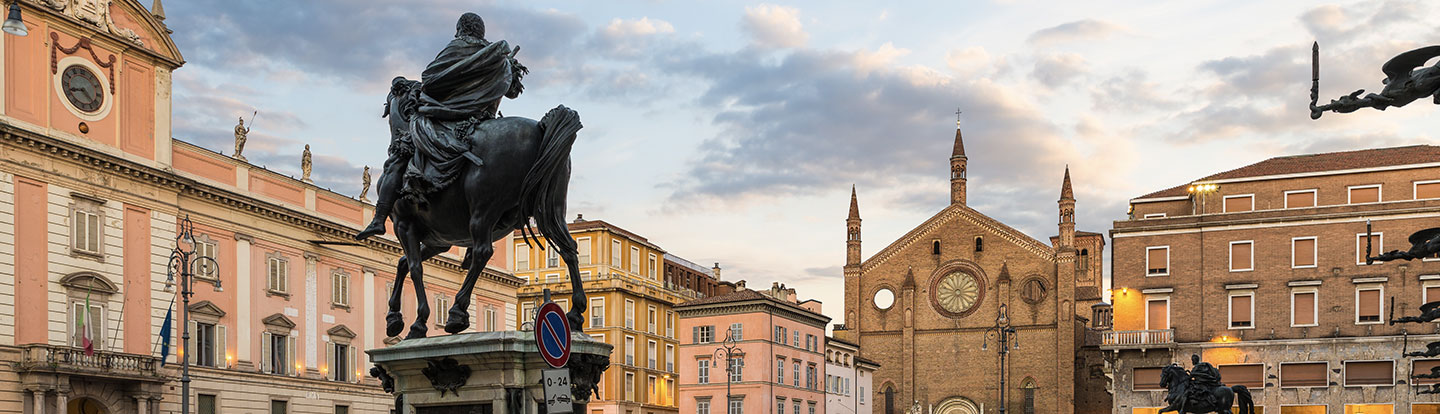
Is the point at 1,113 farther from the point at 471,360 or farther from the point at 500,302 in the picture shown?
the point at 471,360

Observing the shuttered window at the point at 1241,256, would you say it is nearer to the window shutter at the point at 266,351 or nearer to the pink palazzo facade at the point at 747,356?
the pink palazzo facade at the point at 747,356

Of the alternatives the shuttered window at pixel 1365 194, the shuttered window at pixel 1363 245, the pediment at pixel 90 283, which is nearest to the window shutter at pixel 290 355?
the pediment at pixel 90 283

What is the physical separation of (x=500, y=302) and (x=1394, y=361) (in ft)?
138

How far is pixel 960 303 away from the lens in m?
104

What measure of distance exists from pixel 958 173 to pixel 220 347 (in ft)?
245

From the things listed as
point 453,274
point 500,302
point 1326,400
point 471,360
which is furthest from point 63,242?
point 1326,400

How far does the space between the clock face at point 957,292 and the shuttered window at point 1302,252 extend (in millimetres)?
32997

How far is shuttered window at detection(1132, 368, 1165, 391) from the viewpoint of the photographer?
74125mm

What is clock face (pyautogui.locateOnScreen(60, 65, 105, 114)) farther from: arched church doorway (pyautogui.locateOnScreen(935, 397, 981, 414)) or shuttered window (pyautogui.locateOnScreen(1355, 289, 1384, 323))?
arched church doorway (pyautogui.locateOnScreen(935, 397, 981, 414))

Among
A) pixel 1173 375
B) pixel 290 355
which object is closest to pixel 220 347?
pixel 290 355

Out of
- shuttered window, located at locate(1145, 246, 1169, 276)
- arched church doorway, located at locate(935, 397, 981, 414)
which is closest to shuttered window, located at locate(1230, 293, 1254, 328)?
shuttered window, located at locate(1145, 246, 1169, 276)

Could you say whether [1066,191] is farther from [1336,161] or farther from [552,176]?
[552,176]

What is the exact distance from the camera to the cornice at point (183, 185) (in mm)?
38594

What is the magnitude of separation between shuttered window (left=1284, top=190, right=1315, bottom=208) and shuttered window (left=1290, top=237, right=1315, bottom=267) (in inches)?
72.6
